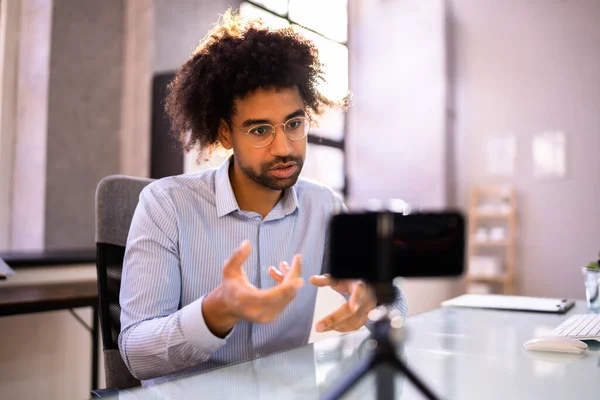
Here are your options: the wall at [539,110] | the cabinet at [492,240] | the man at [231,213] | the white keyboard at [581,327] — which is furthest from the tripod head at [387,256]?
the wall at [539,110]

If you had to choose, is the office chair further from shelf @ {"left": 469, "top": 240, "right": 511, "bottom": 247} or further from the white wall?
shelf @ {"left": 469, "top": 240, "right": 511, "bottom": 247}

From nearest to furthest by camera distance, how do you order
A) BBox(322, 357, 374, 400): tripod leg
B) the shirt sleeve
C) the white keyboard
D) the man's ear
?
BBox(322, 357, 374, 400): tripod leg, the shirt sleeve, the white keyboard, the man's ear

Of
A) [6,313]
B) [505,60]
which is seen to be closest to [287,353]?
[6,313]

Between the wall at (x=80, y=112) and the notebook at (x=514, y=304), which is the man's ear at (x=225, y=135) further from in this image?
the wall at (x=80, y=112)

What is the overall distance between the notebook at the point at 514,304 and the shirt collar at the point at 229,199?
584 millimetres

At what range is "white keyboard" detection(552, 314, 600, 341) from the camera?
1.10 meters

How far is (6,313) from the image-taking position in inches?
61.5

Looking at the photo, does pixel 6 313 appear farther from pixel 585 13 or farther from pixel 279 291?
pixel 585 13

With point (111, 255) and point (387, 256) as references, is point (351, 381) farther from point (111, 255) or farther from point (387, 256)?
point (111, 255)

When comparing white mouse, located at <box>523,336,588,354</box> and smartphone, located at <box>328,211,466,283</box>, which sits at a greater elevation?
smartphone, located at <box>328,211,466,283</box>

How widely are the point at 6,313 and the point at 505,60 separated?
4.71 m

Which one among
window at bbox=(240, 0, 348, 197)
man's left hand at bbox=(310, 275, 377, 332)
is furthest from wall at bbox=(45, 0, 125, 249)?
man's left hand at bbox=(310, 275, 377, 332)

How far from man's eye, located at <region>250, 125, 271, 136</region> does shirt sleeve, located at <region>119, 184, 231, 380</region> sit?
0.24m

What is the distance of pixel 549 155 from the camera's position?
16.0ft
